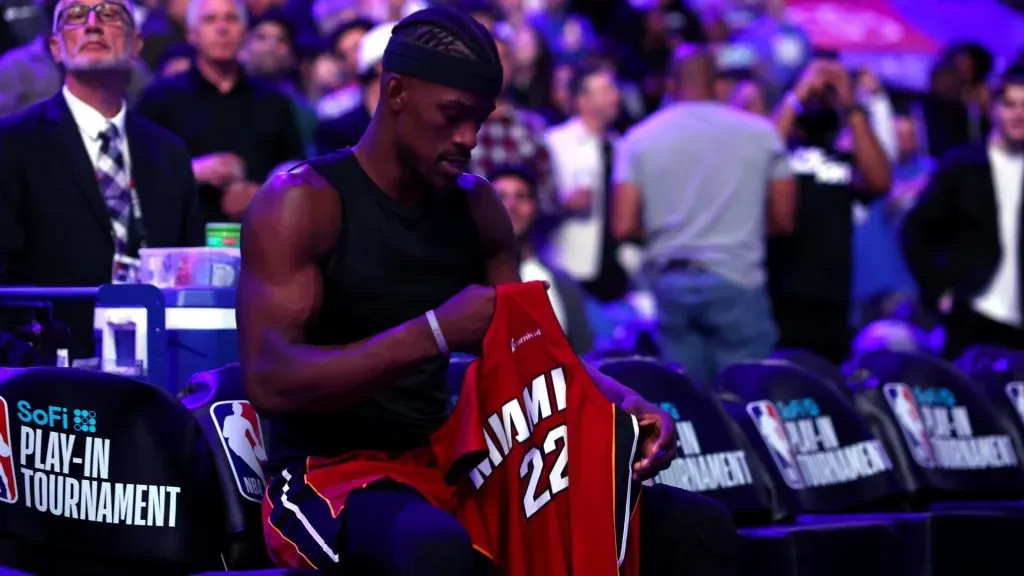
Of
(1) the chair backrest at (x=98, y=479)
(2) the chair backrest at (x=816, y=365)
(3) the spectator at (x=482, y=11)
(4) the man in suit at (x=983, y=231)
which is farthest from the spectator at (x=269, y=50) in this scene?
(1) the chair backrest at (x=98, y=479)

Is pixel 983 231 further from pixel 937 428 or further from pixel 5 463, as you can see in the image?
pixel 5 463

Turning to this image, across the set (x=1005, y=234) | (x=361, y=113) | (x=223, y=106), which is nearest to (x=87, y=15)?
(x=223, y=106)

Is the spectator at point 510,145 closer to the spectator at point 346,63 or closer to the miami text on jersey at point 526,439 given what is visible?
the spectator at point 346,63

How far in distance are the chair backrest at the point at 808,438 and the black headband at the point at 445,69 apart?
1.53 m

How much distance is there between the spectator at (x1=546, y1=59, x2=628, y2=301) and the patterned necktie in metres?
3.40

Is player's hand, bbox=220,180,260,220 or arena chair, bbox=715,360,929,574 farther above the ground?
player's hand, bbox=220,180,260,220

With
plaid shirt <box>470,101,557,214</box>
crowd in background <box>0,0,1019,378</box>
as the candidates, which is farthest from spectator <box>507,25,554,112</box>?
plaid shirt <box>470,101,557,214</box>

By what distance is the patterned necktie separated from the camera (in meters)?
4.88

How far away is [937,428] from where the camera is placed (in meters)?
5.19

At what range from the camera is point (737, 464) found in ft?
14.8

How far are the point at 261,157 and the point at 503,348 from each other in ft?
9.63

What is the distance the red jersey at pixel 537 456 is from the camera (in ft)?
11.5

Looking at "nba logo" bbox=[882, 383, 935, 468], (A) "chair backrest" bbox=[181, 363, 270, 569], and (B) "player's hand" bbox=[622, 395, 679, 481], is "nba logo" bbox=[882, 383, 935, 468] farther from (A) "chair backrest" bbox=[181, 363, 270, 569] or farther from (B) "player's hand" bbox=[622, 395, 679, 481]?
(A) "chair backrest" bbox=[181, 363, 270, 569]

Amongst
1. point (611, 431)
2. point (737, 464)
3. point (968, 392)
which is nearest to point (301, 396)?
point (611, 431)
